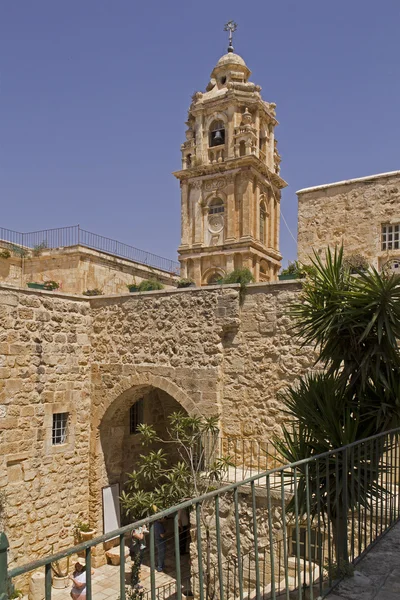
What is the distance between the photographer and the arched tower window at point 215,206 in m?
23.9

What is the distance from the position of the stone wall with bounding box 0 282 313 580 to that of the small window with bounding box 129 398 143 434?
0.98m

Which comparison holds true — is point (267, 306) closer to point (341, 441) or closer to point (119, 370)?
point (119, 370)

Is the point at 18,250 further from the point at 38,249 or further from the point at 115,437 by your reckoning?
the point at 115,437

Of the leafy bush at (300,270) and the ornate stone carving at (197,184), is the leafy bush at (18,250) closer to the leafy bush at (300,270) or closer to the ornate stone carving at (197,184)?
the ornate stone carving at (197,184)

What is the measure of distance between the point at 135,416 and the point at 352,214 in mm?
7737

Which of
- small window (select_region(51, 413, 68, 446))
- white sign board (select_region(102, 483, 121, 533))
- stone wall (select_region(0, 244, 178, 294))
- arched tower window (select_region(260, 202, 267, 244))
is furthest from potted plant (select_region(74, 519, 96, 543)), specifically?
arched tower window (select_region(260, 202, 267, 244))

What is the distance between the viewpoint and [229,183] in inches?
922

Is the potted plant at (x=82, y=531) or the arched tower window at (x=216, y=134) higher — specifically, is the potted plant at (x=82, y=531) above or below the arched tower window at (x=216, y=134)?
below

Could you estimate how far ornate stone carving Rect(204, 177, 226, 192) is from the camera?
23.7 meters

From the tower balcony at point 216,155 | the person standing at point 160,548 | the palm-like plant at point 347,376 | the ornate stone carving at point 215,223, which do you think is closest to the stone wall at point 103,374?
the person standing at point 160,548

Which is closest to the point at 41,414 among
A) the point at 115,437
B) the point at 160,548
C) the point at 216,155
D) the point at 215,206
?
the point at 115,437

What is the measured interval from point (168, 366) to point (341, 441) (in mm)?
5926

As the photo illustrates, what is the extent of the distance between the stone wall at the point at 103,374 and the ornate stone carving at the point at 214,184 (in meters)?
13.7

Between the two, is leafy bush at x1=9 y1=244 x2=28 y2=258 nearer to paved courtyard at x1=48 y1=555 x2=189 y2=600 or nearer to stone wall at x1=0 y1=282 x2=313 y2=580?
stone wall at x1=0 y1=282 x2=313 y2=580
